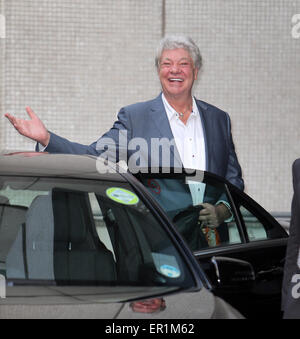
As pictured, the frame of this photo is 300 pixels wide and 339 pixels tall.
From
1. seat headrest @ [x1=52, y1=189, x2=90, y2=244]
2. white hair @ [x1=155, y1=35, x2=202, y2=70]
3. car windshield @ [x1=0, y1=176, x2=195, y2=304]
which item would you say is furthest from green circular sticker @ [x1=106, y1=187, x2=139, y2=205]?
white hair @ [x1=155, y1=35, x2=202, y2=70]

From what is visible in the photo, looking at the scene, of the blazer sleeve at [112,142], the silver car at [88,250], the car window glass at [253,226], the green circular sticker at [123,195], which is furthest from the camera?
the blazer sleeve at [112,142]

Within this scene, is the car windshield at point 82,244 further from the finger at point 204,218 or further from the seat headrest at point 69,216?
the finger at point 204,218

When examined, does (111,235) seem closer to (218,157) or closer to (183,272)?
(183,272)

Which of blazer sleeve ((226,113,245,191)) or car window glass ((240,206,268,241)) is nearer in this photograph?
car window glass ((240,206,268,241))

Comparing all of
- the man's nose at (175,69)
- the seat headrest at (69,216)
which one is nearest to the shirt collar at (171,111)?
the man's nose at (175,69)

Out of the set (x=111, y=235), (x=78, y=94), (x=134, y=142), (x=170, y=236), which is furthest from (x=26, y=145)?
(x=170, y=236)

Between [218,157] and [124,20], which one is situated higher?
[124,20]

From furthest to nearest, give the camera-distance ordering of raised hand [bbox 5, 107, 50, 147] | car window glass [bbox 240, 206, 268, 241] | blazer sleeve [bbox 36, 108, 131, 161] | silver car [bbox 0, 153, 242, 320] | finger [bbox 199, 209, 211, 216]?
blazer sleeve [bbox 36, 108, 131, 161] < car window glass [bbox 240, 206, 268, 241] < finger [bbox 199, 209, 211, 216] < raised hand [bbox 5, 107, 50, 147] < silver car [bbox 0, 153, 242, 320]

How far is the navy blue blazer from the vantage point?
372 centimetres

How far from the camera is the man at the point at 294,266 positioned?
89.6 inches

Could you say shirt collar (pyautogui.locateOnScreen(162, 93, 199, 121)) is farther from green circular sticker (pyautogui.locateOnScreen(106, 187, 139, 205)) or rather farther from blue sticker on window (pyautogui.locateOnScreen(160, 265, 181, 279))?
blue sticker on window (pyautogui.locateOnScreen(160, 265, 181, 279))

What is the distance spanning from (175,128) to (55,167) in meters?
1.10

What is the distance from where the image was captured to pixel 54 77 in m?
7.89

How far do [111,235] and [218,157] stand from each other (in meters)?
0.93
